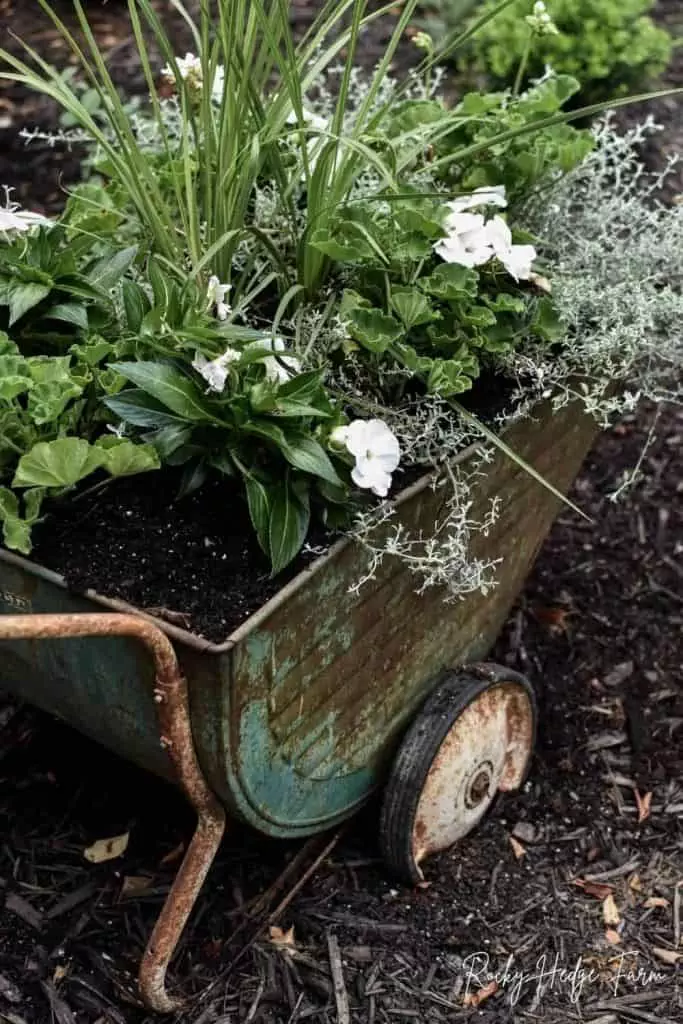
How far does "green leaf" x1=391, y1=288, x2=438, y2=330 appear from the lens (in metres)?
1.34

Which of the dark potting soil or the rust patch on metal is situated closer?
the dark potting soil

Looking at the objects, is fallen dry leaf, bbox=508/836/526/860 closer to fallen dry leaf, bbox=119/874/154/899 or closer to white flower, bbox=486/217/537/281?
fallen dry leaf, bbox=119/874/154/899

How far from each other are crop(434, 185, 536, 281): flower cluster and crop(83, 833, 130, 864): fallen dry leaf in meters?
0.97

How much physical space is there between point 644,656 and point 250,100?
123 centimetres

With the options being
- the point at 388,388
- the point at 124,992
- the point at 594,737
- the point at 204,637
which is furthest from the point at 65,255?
the point at 594,737

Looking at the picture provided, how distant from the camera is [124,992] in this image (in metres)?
1.43

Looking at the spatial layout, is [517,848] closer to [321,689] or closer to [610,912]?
[610,912]

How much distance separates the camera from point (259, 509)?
3.86 feet

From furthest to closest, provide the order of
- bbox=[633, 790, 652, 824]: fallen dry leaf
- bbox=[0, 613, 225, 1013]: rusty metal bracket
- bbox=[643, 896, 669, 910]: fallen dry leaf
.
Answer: bbox=[633, 790, 652, 824]: fallen dry leaf
bbox=[643, 896, 669, 910]: fallen dry leaf
bbox=[0, 613, 225, 1013]: rusty metal bracket

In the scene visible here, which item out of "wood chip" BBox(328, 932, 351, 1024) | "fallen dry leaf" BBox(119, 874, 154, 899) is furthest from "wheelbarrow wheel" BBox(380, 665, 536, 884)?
"fallen dry leaf" BBox(119, 874, 154, 899)

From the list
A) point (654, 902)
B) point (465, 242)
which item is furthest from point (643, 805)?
point (465, 242)

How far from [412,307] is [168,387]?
333 mm

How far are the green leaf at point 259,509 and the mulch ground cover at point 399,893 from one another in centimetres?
64

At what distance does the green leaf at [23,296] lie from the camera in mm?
1281
